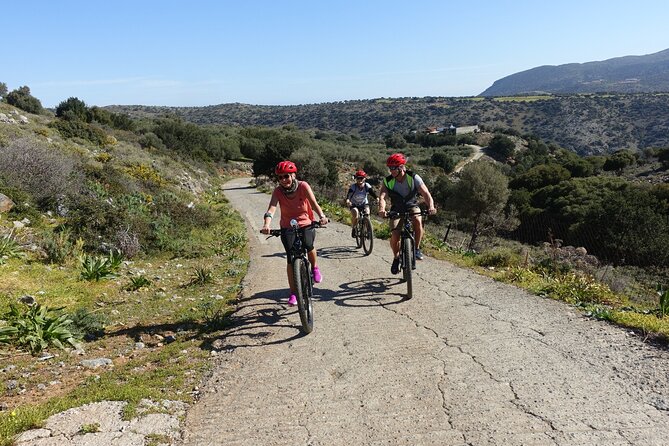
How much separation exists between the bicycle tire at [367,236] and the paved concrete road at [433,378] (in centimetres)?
323

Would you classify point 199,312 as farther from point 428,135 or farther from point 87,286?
point 428,135

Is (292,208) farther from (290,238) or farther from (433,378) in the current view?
(433,378)

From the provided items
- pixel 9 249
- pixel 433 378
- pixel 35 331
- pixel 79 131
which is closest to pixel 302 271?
pixel 433 378

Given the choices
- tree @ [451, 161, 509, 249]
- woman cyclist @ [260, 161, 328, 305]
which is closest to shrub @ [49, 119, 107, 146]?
tree @ [451, 161, 509, 249]

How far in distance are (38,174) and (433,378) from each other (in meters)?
11.5

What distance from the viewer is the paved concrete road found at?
3369mm

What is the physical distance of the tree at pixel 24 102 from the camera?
38312 millimetres

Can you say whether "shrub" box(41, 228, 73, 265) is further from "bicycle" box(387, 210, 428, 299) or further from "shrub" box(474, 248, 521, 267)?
"shrub" box(474, 248, 521, 267)

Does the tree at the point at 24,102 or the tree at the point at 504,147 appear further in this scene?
the tree at the point at 504,147

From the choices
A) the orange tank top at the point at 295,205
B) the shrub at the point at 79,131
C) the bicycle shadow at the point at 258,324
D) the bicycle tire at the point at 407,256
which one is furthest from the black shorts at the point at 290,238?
the shrub at the point at 79,131

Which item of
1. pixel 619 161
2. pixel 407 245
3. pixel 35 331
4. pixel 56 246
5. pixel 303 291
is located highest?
pixel 56 246

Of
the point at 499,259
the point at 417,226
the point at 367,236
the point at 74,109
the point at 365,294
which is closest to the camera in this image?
the point at 417,226

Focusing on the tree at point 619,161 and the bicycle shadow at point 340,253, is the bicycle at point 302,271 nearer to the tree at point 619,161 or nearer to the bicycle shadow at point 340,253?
the bicycle shadow at point 340,253

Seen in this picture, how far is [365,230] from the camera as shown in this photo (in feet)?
33.1
